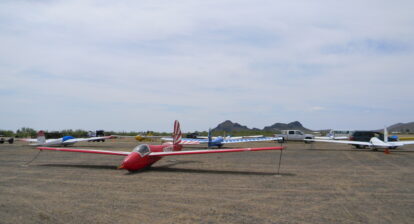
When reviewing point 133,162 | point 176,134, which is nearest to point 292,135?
point 176,134

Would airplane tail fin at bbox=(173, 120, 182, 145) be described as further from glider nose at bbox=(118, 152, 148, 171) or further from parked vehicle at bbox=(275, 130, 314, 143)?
parked vehicle at bbox=(275, 130, 314, 143)

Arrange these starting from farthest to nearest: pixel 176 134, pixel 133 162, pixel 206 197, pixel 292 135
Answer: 1. pixel 292 135
2. pixel 176 134
3. pixel 133 162
4. pixel 206 197

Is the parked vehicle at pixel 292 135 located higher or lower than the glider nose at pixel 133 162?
higher

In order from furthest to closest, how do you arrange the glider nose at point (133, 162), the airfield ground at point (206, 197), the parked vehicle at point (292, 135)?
the parked vehicle at point (292, 135), the glider nose at point (133, 162), the airfield ground at point (206, 197)

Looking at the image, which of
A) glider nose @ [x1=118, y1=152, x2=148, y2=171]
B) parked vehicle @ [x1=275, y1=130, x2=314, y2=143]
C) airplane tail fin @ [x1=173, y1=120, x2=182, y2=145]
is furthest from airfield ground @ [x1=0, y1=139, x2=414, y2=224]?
parked vehicle @ [x1=275, y1=130, x2=314, y2=143]

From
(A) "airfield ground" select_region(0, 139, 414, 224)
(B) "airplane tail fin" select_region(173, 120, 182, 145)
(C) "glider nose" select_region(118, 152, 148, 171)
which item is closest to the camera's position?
(A) "airfield ground" select_region(0, 139, 414, 224)

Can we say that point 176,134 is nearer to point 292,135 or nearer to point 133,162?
point 133,162

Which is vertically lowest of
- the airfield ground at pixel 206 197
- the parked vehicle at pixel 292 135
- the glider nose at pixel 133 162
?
the airfield ground at pixel 206 197

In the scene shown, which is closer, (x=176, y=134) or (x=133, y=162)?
(x=133, y=162)

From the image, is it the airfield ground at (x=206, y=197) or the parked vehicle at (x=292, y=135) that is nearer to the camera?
the airfield ground at (x=206, y=197)

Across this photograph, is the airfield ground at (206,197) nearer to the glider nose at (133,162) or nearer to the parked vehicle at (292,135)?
the glider nose at (133,162)

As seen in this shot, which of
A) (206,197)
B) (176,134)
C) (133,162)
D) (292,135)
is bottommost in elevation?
(206,197)

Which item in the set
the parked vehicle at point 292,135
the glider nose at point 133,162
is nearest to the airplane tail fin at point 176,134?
the glider nose at point 133,162

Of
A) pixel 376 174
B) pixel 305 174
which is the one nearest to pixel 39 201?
pixel 305 174
